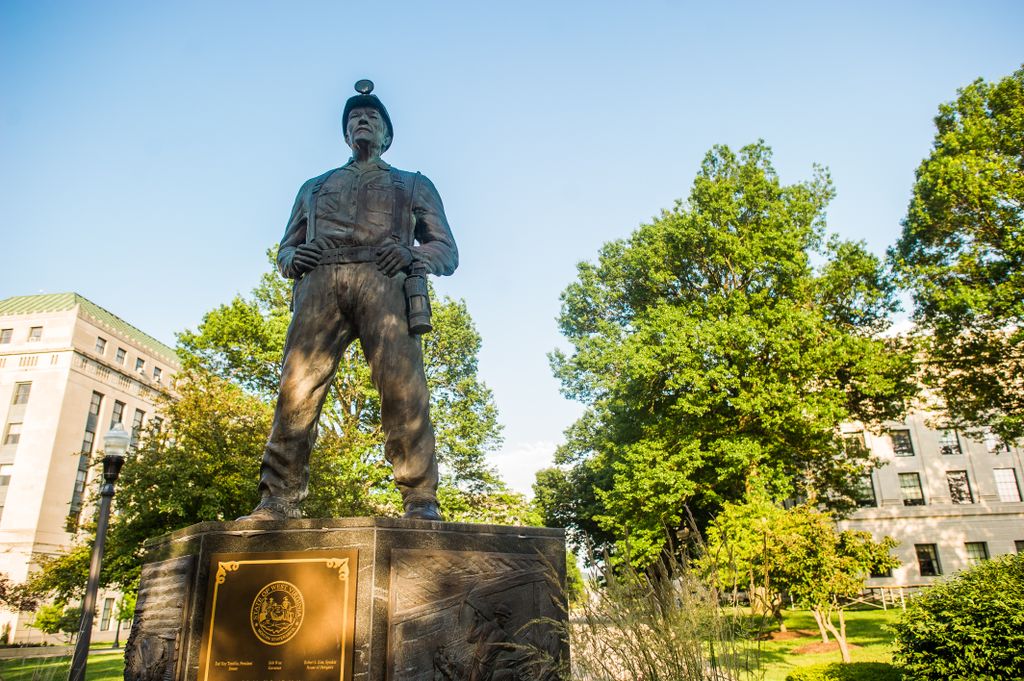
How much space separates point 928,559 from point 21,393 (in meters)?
61.7

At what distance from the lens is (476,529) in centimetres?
425

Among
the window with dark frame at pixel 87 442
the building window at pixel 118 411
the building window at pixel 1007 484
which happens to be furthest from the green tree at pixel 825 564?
the building window at pixel 118 411

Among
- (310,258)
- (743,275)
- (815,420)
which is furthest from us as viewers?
(743,275)

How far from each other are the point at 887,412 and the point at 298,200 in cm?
2313

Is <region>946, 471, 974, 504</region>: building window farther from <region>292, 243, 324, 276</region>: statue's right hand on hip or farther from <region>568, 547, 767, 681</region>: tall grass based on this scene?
<region>292, 243, 324, 276</region>: statue's right hand on hip

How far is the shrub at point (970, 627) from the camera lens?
6.69m

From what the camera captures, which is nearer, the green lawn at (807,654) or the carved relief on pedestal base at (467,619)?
the carved relief on pedestal base at (467,619)

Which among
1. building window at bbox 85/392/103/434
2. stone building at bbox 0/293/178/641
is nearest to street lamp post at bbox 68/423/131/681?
stone building at bbox 0/293/178/641

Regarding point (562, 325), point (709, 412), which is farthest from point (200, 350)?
point (709, 412)

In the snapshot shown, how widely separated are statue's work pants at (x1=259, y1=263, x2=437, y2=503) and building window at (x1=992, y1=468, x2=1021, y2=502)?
5055 centimetres

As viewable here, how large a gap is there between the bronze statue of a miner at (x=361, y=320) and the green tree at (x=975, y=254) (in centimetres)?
1909

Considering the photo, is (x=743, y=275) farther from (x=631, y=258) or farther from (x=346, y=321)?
(x=346, y=321)

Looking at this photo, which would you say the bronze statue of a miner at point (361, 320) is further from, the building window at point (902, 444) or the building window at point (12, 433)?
the building window at point (12, 433)

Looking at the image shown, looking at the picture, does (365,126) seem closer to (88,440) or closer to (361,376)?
(361,376)
